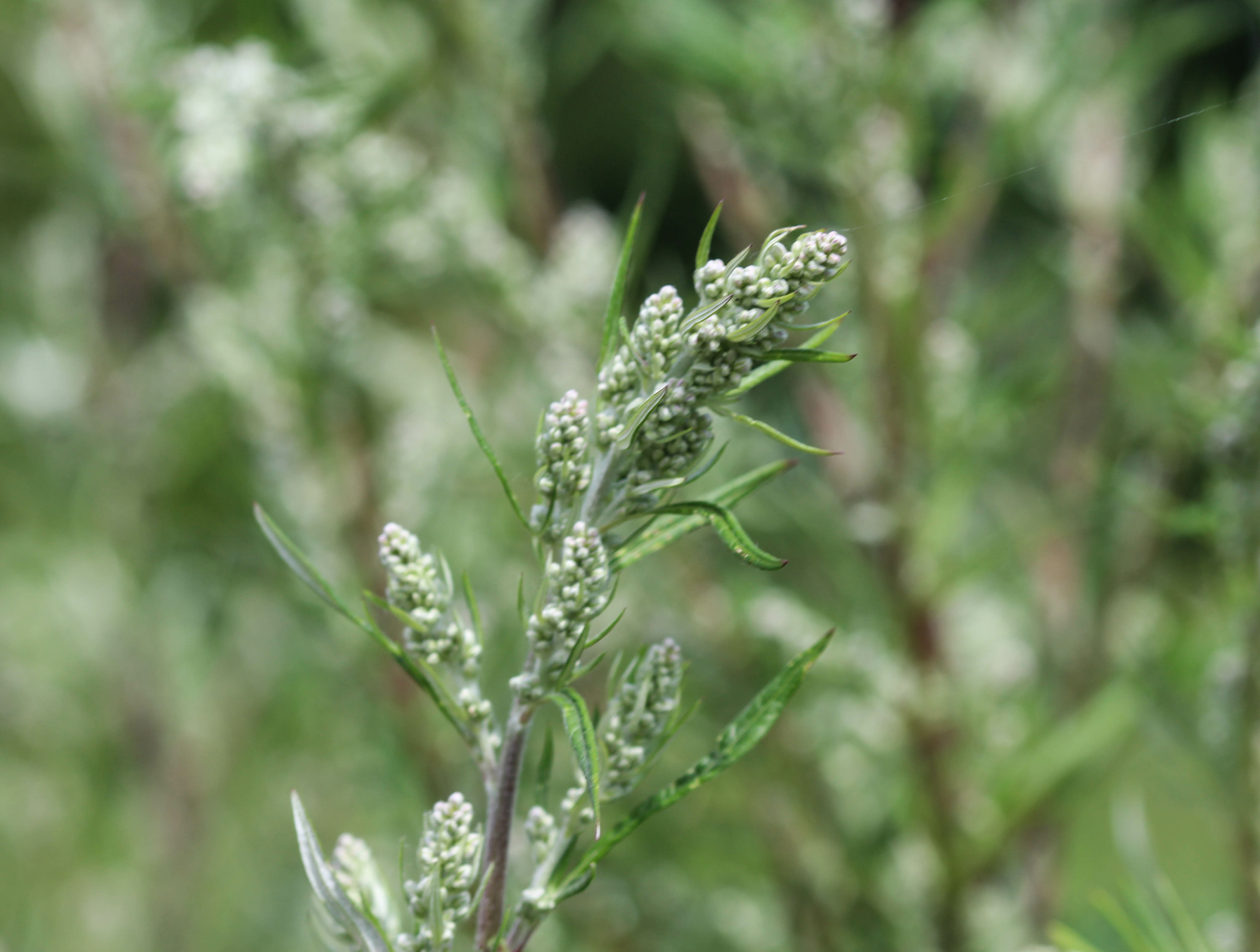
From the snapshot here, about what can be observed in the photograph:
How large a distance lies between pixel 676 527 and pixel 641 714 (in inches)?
2.1

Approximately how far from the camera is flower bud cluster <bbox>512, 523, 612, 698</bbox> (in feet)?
0.88

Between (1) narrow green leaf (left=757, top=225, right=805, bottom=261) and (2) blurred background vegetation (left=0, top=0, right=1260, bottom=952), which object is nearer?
(1) narrow green leaf (left=757, top=225, right=805, bottom=261)

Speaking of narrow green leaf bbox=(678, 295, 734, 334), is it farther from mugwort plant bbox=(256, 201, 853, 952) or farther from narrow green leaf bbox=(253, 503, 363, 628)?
narrow green leaf bbox=(253, 503, 363, 628)

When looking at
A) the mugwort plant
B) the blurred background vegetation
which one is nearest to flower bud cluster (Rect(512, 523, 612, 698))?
the mugwort plant

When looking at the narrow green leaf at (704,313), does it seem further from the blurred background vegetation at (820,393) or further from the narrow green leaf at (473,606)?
the blurred background vegetation at (820,393)

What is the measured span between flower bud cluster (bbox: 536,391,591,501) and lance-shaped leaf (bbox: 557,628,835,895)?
0.08 m

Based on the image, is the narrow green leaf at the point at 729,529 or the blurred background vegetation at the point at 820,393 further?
the blurred background vegetation at the point at 820,393

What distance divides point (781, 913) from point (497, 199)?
1.56ft

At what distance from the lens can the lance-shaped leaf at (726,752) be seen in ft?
0.92

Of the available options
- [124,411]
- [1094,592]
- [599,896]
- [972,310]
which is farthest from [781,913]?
[124,411]

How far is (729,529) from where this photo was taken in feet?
0.87

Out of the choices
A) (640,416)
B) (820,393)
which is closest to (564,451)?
(640,416)

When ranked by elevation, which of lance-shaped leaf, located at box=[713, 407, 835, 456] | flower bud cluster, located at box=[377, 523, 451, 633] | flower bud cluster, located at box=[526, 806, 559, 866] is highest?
flower bud cluster, located at box=[377, 523, 451, 633]

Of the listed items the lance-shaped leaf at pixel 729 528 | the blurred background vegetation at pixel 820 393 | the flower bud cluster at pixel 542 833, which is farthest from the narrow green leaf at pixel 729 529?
the blurred background vegetation at pixel 820 393
